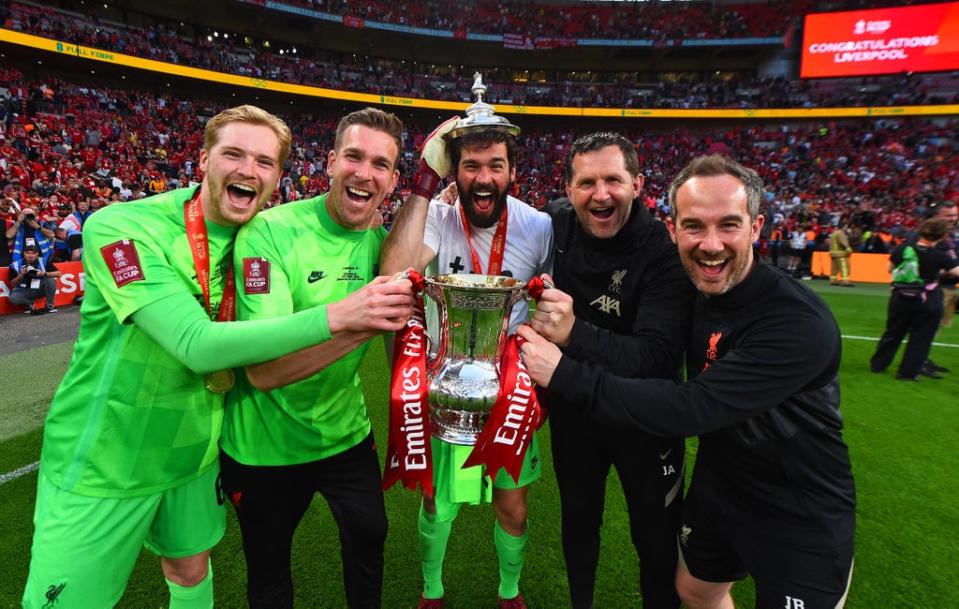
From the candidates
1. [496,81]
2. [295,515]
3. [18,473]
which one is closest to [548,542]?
[295,515]

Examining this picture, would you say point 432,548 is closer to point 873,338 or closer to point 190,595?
point 190,595

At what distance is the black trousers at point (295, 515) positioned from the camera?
199 cm

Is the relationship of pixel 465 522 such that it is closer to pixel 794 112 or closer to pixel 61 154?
pixel 61 154

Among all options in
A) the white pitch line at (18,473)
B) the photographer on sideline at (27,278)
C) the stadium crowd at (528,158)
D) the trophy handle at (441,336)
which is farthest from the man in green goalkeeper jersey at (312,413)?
Result: the stadium crowd at (528,158)

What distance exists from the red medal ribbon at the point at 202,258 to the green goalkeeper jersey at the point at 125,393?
0.02 meters

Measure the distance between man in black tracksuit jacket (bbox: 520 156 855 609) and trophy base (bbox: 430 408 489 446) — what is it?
0.28 m

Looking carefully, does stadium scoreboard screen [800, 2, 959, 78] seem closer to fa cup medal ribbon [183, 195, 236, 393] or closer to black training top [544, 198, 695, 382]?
black training top [544, 198, 695, 382]

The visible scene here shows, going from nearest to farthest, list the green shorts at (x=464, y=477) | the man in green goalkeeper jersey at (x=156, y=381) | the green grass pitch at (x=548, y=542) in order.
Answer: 1. the man in green goalkeeper jersey at (x=156, y=381)
2. the green shorts at (x=464, y=477)
3. the green grass pitch at (x=548, y=542)

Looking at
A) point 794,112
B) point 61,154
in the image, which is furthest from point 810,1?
point 61,154

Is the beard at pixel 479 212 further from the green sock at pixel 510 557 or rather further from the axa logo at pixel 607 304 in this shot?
the green sock at pixel 510 557

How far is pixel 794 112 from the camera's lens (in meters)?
29.4

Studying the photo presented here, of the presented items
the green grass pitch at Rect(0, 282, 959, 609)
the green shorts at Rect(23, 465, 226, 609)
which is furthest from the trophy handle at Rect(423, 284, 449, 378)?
the green grass pitch at Rect(0, 282, 959, 609)

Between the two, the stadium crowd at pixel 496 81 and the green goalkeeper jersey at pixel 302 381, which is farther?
the stadium crowd at pixel 496 81

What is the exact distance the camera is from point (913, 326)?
256 inches
